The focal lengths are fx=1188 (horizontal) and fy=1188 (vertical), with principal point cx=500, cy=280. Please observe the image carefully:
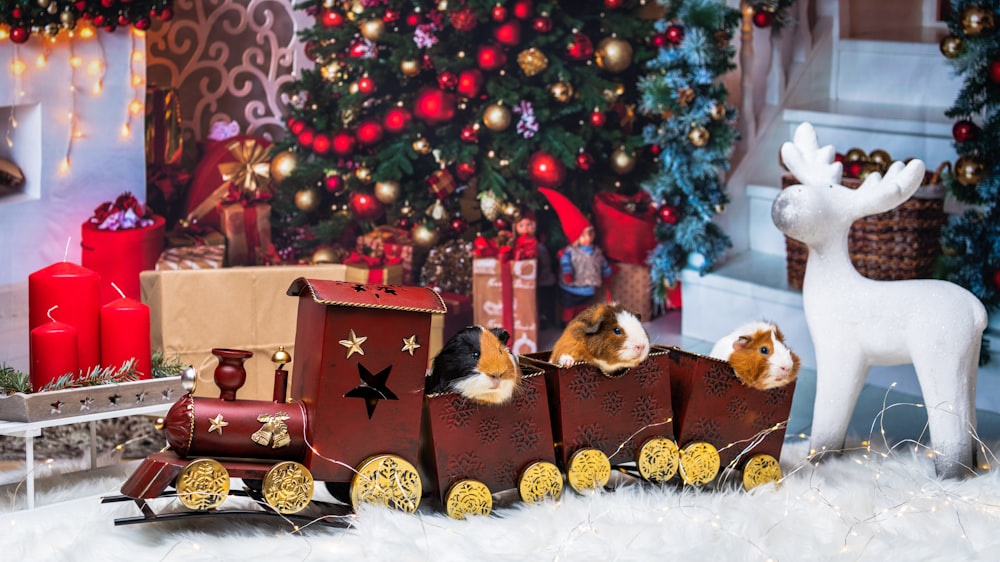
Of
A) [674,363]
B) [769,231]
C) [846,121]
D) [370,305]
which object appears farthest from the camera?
[769,231]

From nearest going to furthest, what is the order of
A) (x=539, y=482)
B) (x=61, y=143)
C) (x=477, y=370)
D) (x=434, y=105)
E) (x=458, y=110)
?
(x=477, y=370) < (x=539, y=482) < (x=61, y=143) < (x=434, y=105) < (x=458, y=110)

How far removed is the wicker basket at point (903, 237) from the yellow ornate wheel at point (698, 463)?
1154mm

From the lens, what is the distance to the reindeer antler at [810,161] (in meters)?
2.28

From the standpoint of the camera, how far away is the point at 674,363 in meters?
2.15

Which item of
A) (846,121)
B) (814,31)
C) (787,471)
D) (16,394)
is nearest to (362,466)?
(16,394)

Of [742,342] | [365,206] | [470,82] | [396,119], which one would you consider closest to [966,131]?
[742,342]

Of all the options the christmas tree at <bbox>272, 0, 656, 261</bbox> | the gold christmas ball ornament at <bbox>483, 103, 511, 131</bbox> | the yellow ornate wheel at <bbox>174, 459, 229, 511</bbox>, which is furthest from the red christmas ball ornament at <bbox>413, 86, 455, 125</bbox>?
the yellow ornate wheel at <bbox>174, 459, 229, 511</bbox>

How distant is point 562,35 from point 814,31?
2.60 feet

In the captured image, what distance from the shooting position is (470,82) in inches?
134

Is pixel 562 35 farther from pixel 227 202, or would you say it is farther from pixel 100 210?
pixel 100 210

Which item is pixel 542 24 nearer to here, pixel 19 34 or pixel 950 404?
pixel 19 34

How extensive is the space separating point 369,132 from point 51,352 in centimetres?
164

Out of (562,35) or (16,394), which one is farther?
(562,35)

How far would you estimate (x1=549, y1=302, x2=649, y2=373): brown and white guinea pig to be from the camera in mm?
1974
